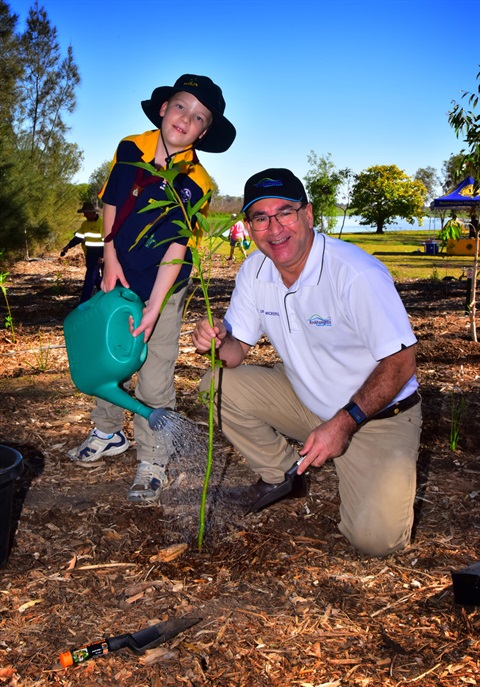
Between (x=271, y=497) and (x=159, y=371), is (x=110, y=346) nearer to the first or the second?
(x=159, y=371)

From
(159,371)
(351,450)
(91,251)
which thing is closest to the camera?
(351,450)

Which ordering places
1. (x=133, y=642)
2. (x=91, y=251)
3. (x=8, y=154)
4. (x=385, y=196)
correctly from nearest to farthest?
(x=133, y=642) → (x=91, y=251) → (x=8, y=154) → (x=385, y=196)

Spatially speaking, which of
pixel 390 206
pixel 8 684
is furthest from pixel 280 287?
pixel 390 206

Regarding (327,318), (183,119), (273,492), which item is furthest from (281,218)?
(273,492)

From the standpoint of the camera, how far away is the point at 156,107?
10.4 feet

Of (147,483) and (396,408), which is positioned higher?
(396,408)

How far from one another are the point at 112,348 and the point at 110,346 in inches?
0.5

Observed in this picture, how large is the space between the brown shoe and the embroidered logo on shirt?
0.67 m

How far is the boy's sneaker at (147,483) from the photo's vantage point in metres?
3.03

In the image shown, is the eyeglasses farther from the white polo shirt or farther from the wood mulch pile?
the wood mulch pile

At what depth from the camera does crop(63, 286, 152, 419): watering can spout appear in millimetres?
2832

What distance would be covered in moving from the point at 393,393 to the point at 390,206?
48.7 m

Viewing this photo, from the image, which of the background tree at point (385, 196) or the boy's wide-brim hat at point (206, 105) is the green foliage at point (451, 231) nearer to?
the boy's wide-brim hat at point (206, 105)

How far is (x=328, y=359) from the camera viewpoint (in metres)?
2.73
